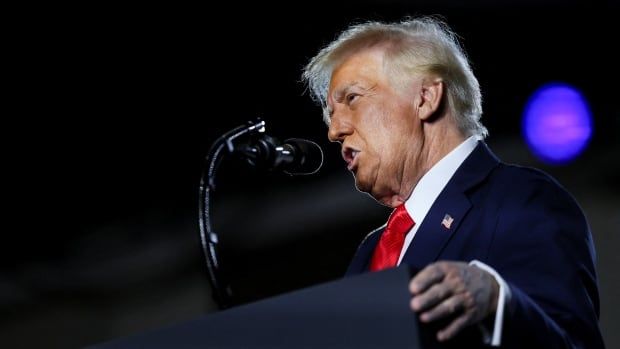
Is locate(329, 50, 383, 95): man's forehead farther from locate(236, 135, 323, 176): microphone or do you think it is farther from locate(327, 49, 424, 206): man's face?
locate(236, 135, 323, 176): microphone

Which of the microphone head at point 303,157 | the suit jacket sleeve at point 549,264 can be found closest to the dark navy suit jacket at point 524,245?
the suit jacket sleeve at point 549,264

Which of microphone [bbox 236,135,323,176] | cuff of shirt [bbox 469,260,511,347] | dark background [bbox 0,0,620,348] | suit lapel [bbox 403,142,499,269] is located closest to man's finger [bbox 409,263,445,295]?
cuff of shirt [bbox 469,260,511,347]

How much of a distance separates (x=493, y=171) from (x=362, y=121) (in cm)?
35

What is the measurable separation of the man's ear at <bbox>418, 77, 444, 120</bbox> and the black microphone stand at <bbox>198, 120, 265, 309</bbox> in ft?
1.47

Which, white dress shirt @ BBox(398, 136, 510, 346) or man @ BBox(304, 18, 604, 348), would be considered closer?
man @ BBox(304, 18, 604, 348)

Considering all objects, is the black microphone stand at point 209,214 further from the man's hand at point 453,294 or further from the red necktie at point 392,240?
the man's hand at point 453,294

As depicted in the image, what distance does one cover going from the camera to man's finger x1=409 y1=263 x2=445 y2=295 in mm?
1052

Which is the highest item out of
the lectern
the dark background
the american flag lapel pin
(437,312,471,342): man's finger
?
the lectern

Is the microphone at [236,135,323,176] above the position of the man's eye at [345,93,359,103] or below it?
above

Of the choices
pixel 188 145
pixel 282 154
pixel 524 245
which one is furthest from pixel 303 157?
pixel 188 145

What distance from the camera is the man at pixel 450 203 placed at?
46.6 inches

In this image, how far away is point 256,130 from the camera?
1.71 m

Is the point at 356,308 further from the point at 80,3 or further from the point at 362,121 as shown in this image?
the point at 80,3

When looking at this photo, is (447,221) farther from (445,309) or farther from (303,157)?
(445,309)
